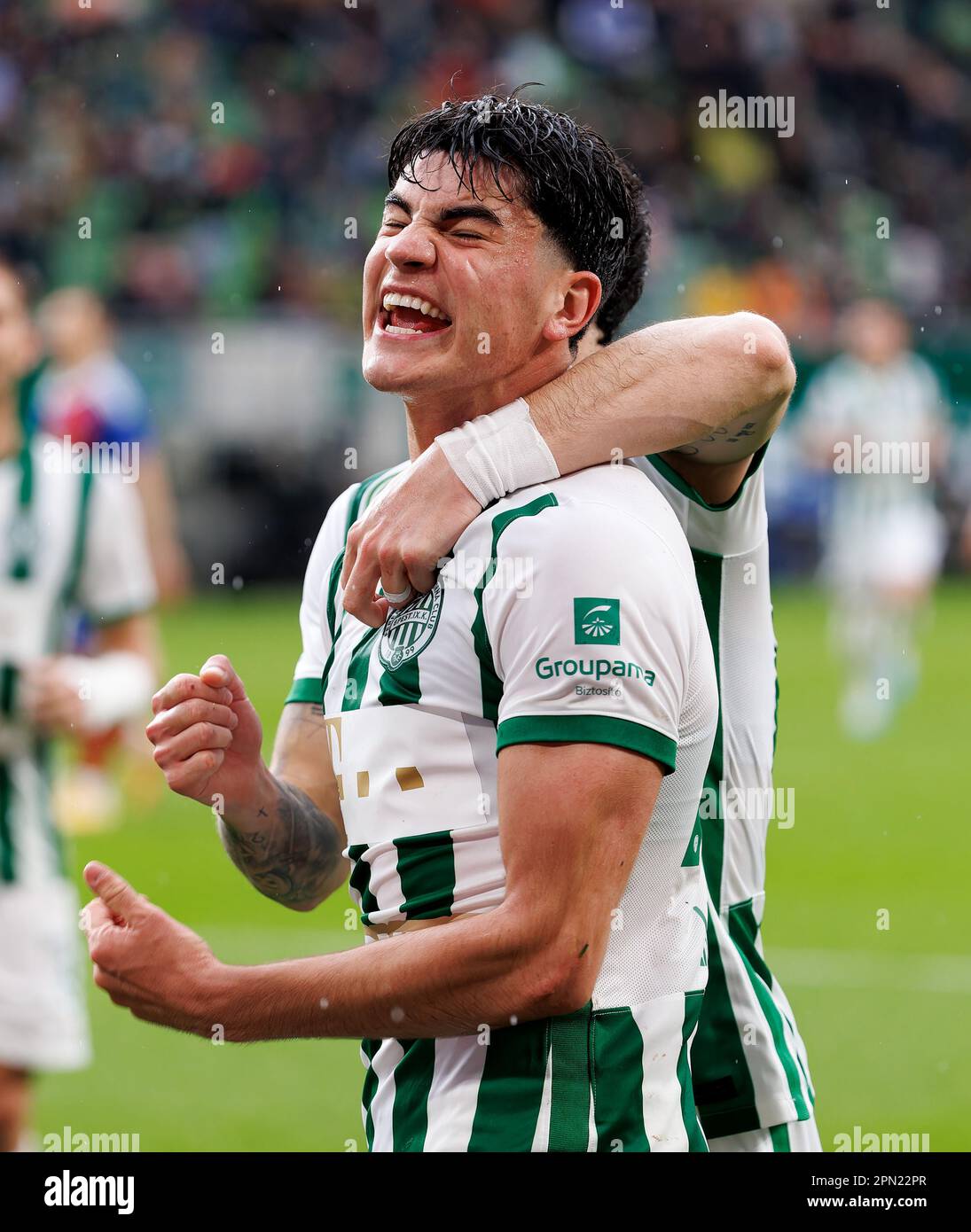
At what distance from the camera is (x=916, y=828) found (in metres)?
9.55

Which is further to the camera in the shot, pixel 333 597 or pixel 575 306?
pixel 333 597

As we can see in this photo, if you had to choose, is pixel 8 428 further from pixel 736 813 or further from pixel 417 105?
pixel 417 105

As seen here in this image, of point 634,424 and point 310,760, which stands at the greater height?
point 634,424

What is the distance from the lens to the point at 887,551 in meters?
13.7

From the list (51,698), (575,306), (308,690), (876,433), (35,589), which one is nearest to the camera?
(575,306)

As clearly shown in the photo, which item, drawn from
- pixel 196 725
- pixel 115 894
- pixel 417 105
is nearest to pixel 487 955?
pixel 115 894

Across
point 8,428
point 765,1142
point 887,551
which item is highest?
point 887,551

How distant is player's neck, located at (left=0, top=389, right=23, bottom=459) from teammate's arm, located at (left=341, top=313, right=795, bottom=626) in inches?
89.3

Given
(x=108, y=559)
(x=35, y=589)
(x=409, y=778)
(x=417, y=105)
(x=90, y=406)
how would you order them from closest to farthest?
(x=409, y=778)
(x=35, y=589)
(x=108, y=559)
(x=90, y=406)
(x=417, y=105)

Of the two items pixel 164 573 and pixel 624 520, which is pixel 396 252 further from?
pixel 164 573

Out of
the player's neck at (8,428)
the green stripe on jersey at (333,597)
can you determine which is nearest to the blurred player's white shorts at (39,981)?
the player's neck at (8,428)

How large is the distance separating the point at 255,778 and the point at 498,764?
596 mm

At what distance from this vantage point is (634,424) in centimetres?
249
